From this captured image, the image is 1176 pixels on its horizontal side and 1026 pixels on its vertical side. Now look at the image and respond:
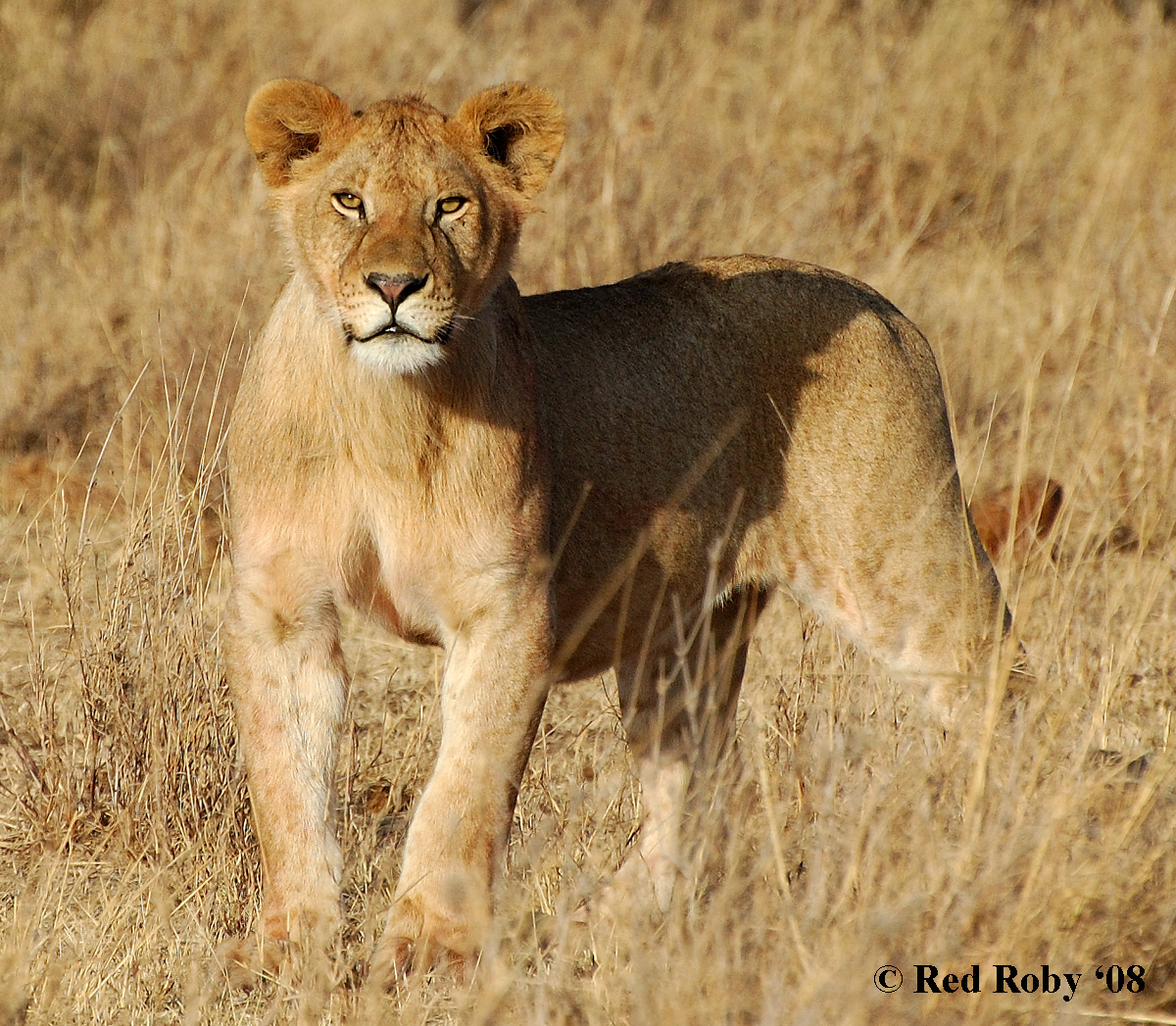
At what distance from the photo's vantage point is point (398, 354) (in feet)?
10.6

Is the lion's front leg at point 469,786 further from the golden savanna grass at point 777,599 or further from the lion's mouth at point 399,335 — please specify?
the lion's mouth at point 399,335

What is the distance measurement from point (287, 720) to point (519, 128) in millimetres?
1352

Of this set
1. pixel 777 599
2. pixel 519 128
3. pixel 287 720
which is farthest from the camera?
pixel 777 599

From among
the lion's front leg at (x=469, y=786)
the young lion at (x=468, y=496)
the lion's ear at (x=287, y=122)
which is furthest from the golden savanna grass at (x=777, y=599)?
the lion's ear at (x=287, y=122)

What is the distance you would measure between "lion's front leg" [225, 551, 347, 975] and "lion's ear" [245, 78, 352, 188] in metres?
0.83

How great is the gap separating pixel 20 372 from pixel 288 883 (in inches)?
165

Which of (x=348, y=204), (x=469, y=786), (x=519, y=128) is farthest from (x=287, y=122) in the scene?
(x=469, y=786)

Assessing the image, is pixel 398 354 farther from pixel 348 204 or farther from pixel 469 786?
pixel 469 786

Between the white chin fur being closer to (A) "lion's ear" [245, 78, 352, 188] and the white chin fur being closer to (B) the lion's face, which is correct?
(B) the lion's face

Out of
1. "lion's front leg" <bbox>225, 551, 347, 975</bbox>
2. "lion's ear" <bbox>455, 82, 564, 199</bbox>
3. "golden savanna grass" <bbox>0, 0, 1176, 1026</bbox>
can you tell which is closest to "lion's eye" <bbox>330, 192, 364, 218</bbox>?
"lion's ear" <bbox>455, 82, 564, 199</bbox>

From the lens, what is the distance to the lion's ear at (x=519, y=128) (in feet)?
11.8

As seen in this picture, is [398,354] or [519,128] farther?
[519,128]

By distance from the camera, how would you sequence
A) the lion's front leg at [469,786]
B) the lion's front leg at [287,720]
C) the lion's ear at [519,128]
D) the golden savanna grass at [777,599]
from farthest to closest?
the lion's ear at [519,128]
the lion's front leg at [287,720]
the lion's front leg at [469,786]
the golden savanna grass at [777,599]

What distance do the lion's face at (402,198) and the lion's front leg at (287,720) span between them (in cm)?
54
